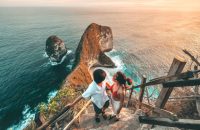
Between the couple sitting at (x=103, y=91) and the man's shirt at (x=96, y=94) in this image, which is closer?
the couple sitting at (x=103, y=91)

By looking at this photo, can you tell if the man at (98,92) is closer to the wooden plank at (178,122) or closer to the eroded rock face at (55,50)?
the wooden plank at (178,122)

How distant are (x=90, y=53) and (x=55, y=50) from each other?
32.1ft

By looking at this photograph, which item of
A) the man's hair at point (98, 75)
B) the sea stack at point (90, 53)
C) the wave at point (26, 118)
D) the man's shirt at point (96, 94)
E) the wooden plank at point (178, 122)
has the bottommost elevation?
the wave at point (26, 118)

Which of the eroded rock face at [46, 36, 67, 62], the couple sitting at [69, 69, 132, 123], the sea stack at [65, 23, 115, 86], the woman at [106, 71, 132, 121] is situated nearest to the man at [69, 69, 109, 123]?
the couple sitting at [69, 69, 132, 123]

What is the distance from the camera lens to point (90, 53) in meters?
→ 45.8

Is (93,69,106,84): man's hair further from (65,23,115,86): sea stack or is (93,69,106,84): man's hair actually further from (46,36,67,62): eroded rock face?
(46,36,67,62): eroded rock face

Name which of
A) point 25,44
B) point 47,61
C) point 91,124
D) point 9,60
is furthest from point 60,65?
point 91,124

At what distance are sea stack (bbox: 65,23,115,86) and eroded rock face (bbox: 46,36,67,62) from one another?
19.6 ft

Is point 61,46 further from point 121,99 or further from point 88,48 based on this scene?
point 121,99

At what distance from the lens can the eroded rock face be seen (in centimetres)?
4925

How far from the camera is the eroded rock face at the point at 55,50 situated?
49.2 meters

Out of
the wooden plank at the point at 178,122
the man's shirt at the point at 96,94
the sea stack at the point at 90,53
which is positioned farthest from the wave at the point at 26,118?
the wooden plank at the point at 178,122

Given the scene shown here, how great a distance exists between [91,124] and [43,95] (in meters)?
27.9

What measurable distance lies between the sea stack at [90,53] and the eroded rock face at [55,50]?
236 inches
